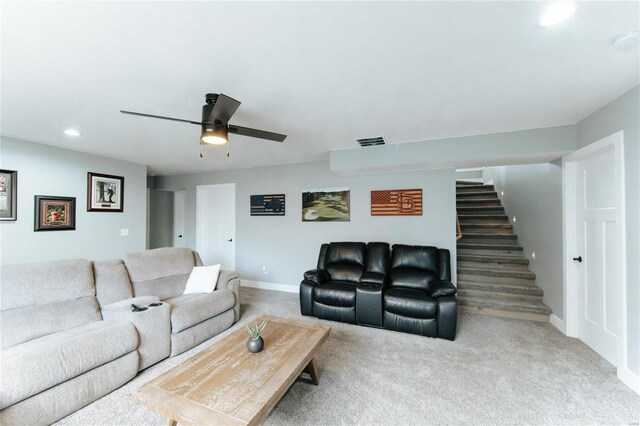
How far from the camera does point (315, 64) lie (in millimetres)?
1846

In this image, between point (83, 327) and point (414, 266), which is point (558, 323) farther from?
point (83, 327)

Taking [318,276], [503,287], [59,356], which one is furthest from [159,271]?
[503,287]

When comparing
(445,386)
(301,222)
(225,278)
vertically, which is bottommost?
(445,386)

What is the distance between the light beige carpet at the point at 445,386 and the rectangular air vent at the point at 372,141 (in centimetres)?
240

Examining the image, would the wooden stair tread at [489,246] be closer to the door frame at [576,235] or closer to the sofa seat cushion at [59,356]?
the door frame at [576,235]

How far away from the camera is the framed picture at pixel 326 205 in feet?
15.2

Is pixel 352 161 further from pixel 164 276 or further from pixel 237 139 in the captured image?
pixel 164 276

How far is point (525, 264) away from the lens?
430 cm

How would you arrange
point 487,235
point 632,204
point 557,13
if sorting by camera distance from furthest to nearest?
point 487,235 < point 632,204 < point 557,13

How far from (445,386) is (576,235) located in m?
2.41

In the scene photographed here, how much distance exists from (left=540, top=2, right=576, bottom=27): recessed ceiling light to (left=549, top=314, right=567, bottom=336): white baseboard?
129 inches

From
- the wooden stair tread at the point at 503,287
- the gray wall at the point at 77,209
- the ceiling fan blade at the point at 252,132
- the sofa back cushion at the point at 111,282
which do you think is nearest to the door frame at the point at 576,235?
the wooden stair tread at the point at 503,287

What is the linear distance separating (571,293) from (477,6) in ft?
11.0

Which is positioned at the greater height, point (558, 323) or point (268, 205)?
point (268, 205)
